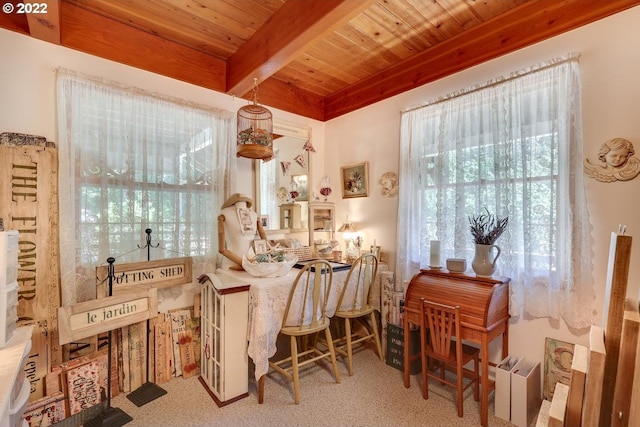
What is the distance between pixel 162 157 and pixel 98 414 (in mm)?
1801

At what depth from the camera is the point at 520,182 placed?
2.07 metres

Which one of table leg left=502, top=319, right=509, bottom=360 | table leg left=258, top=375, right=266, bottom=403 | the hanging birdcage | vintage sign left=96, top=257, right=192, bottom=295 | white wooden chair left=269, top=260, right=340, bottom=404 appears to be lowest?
table leg left=258, top=375, right=266, bottom=403

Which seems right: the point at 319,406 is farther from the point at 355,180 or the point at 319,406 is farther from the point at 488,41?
the point at 488,41

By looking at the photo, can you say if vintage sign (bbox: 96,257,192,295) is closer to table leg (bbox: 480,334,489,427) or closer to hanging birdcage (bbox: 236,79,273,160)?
hanging birdcage (bbox: 236,79,273,160)

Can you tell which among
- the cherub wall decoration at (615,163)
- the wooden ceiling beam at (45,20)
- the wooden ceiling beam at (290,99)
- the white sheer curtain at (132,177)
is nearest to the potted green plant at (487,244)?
the cherub wall decoration at (615,163)

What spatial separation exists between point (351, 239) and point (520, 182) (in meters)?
1.69

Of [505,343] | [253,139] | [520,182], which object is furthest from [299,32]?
[505,343]

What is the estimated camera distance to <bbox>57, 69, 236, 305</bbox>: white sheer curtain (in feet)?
6.56

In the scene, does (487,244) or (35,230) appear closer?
(35,230)

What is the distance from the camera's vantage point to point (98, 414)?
1879 millimetres

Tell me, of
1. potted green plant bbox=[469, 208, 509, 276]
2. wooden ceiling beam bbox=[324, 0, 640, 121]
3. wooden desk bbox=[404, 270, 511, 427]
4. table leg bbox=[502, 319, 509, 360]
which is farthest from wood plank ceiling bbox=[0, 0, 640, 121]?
table leg bbox=[502, 319, 509, 360]

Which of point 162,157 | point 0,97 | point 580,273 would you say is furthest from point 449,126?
point 0,97

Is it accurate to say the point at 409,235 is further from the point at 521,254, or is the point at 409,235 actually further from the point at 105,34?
the point at 105,34

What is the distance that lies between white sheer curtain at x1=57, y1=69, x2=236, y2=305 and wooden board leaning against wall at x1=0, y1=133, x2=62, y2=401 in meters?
0.06
